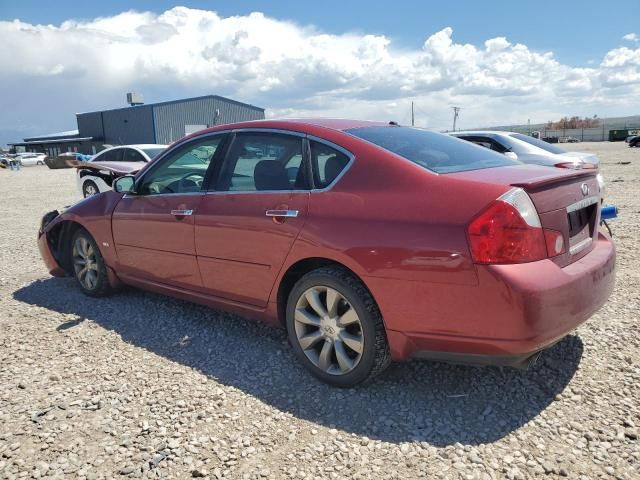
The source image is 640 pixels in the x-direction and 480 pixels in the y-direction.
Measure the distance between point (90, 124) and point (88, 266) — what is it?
5776cm

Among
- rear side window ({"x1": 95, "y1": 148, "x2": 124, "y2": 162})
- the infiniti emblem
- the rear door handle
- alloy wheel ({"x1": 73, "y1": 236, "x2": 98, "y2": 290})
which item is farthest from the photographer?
rear side window ({"x1": 95, "y1": 148, "x2": 124, "y2": 162})

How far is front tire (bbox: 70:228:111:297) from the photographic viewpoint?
4875 millimetres

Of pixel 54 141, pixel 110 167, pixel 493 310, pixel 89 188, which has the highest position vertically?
pixel 54 141

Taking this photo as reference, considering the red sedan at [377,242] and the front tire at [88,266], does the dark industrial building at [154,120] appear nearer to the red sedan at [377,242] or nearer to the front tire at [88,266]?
the front tire at [88,266]

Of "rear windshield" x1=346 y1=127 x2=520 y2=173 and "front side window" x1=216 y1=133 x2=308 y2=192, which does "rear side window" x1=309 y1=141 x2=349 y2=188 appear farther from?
"rear windshield" x1=346 y1=127 x2=520 y2=173

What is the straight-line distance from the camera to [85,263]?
16.7ft

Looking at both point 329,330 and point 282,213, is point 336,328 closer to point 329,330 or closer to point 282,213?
point 329,330

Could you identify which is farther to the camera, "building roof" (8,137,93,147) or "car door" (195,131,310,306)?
"building roof" (8,137,93,147)

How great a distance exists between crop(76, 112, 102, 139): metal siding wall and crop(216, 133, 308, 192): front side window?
187ft

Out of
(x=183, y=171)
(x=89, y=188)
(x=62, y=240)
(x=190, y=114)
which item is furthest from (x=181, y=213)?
(x=190, y=114)

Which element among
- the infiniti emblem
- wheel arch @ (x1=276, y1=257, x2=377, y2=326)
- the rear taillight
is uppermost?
the infiniti emblem

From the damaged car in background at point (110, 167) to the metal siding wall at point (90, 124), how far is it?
45.0m

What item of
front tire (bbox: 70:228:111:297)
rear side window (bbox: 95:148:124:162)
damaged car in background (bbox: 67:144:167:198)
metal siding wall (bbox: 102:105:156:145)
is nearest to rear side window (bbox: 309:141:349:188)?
front tire (bbox: 70:228:111:297)

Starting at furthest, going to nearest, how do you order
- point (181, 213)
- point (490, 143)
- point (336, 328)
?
point (490, 143) < point (181, 213) < point (336, 328)
